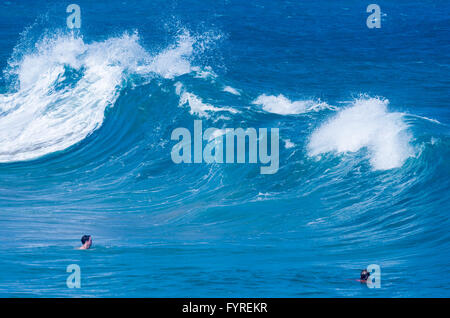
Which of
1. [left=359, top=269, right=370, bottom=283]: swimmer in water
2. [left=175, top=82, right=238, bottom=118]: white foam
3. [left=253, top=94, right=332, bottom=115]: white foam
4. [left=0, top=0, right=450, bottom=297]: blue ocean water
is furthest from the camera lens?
[left=253, top=94, right=332, bottom=115]: white foam

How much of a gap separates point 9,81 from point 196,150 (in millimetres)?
10362

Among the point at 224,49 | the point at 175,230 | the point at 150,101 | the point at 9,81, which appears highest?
the point at 224,49

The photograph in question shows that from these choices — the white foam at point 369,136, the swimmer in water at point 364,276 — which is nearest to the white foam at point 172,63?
the white foam at point 369,136

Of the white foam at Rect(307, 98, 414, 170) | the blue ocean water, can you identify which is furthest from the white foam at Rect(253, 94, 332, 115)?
the white foam at Rect(307, 98, 414, 170)

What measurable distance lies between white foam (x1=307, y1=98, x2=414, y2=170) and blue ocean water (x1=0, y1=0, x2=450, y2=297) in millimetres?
52

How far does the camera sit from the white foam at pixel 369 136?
18.6 metres

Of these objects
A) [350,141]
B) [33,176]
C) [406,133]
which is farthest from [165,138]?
[406,133]

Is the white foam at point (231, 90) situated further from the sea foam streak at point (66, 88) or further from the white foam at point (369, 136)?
the white foam at point (369, 136)

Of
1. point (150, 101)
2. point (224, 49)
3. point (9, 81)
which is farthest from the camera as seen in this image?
point (224, 49)

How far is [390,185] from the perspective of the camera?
1769 centimetres

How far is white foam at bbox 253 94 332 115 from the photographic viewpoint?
2242 cm

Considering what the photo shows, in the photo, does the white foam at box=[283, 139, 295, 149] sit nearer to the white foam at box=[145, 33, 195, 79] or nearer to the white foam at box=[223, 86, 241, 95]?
the white foam at box=[223, 86, 241, 95]

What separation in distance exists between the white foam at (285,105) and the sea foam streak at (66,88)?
3157mm

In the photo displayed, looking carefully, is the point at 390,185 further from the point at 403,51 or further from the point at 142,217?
the point at 403,51
